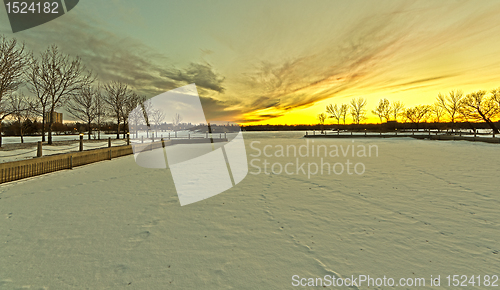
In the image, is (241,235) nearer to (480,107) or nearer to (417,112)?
(480,107)

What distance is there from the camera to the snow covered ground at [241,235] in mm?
3006

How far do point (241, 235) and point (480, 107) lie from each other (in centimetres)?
6231

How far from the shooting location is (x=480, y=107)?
41.4m

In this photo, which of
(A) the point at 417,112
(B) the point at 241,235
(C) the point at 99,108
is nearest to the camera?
(B) the point at 241,235

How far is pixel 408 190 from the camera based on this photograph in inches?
279

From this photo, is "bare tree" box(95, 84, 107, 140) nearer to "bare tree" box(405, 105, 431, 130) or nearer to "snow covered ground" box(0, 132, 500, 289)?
"snow covered ground" box(0, 132, 500, 289)

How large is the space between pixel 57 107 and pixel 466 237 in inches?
1428

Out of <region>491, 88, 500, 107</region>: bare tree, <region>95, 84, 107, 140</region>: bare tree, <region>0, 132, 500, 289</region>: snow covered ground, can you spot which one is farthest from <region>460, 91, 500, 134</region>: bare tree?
<region>95, 84, 107, 140</region>: bare tree

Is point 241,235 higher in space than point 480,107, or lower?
lower

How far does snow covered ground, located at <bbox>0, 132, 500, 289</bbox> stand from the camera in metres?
3.01

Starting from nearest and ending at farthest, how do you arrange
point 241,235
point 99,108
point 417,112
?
1. point 241,235
2. point 99,108
3. point 417,112

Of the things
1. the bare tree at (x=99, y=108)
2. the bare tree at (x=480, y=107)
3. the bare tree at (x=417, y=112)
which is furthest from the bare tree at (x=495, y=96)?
the bare tree at (x=99, y=108)

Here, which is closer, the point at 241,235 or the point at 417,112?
the point at 241,235

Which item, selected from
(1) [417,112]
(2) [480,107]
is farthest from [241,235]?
(1) [417,112]
